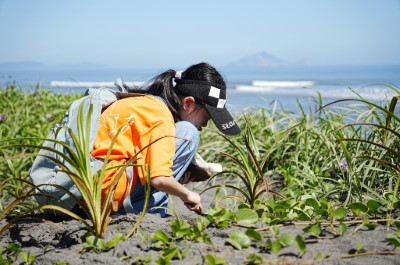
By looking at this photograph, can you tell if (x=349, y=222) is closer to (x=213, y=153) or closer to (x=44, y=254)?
(x=44, y=254)

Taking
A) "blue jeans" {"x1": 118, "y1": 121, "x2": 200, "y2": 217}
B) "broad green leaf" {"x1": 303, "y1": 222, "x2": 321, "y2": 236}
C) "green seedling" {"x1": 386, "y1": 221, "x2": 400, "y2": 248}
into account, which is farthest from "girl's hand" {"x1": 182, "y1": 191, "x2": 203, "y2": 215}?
"green seedling" {"x1": 386, "y1": 221, "x2": 400, "y2": 248}

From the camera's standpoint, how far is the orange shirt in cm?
214

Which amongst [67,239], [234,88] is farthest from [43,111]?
[234,88]

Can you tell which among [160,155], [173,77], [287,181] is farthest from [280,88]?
[160,155]

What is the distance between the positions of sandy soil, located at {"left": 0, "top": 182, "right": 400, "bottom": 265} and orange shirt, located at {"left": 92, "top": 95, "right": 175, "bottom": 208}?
235 millimetres

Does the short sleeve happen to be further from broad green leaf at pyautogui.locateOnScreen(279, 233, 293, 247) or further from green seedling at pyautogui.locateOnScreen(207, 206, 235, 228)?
broad green leaf at pyautogui.locateOnScreen(279, 233, 293, 247)

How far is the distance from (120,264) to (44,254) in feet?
1.20

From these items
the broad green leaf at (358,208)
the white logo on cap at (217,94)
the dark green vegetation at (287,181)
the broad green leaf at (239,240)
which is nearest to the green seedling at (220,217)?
the dark green vegetation at (287,181)

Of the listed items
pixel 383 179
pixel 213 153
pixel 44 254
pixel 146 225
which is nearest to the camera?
pixel 44 254

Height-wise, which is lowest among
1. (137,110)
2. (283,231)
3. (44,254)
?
(44,254)

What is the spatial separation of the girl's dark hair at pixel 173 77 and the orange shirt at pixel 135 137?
191mm

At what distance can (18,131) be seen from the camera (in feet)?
15.0

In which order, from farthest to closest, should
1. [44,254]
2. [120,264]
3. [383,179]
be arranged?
[383,179] < [44,254] < [120,264]

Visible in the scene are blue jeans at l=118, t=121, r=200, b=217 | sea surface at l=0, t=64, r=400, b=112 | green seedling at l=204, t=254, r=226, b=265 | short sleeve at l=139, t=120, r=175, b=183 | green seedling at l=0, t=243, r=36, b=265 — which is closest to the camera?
green seedling at l=204, t=254, r=226, b=265
